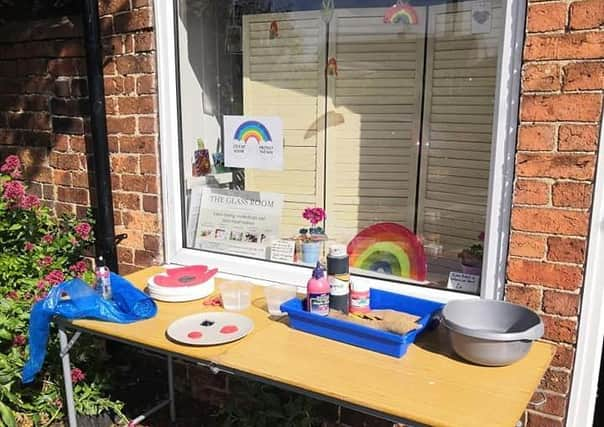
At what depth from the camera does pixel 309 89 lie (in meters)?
2.57

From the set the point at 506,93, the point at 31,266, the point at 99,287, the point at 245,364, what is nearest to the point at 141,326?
the point at 99,287

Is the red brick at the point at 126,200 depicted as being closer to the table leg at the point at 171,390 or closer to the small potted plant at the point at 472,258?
the table leg at the point at 171,390

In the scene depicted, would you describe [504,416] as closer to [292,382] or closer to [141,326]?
[292,382]

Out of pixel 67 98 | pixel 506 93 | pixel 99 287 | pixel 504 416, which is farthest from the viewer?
pixel 67 98

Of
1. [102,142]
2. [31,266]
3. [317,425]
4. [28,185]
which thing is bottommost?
[317,425]

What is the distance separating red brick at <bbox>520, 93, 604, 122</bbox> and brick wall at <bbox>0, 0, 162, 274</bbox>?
1674 millimetres

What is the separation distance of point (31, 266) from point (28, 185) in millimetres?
728

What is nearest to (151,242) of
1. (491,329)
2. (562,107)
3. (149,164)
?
(149,164)

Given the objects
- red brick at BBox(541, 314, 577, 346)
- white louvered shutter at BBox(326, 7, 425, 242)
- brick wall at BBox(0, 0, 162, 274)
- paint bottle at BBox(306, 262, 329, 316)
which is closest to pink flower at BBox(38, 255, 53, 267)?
brick wall at BBox(0, 0, 162, 274)

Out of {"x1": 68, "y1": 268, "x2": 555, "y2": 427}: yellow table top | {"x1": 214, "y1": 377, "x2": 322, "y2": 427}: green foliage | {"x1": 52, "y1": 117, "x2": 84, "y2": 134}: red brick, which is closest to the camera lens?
{"x1": 68, "y1": 268, "x2": 555, "y2": 427}: yellow table top

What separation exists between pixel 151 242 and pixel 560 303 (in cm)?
188

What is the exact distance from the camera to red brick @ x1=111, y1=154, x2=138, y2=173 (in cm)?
267

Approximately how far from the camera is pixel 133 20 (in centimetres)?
253

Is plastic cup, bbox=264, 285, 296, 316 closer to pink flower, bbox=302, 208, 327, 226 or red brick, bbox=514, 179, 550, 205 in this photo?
pink flower, bbox=302, 208, 327, 226
